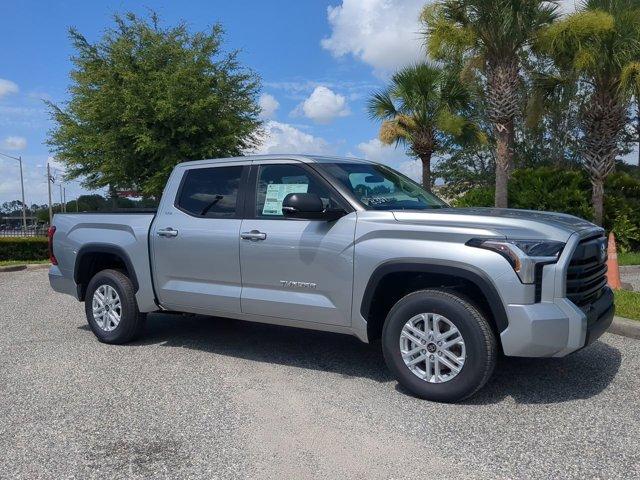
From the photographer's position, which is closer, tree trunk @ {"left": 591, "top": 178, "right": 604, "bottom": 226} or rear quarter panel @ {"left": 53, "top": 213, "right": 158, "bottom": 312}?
rear quarter panel @ {"left": 53, "top": 213, "right": 158, "bottom": 312}

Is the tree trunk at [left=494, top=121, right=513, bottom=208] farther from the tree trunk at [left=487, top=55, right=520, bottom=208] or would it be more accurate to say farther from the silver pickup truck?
the silver pickup truck

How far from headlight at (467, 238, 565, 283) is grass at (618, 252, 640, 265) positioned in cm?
1010

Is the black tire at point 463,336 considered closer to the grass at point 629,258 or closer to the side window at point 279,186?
the side window at point 279,186

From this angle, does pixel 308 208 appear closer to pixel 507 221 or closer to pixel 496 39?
pixel 507 221

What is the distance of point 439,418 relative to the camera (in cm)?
433

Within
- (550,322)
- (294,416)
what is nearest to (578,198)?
(550,322)

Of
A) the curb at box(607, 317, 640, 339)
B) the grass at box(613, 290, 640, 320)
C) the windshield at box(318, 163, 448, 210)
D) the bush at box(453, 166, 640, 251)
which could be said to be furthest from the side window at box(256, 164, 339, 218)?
the bush at box(453, 166, 640, 251)

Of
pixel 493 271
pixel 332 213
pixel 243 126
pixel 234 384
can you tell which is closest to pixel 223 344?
pixel 234 384

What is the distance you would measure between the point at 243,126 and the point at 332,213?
1872 cm

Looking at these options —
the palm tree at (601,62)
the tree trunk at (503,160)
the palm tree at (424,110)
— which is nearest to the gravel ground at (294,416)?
the tree trunk at (503,160)

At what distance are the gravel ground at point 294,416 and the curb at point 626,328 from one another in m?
0.11

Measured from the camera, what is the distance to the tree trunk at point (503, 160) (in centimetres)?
1475

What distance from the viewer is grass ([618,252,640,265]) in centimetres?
1339

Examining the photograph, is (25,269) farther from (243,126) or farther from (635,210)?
(635,210)
